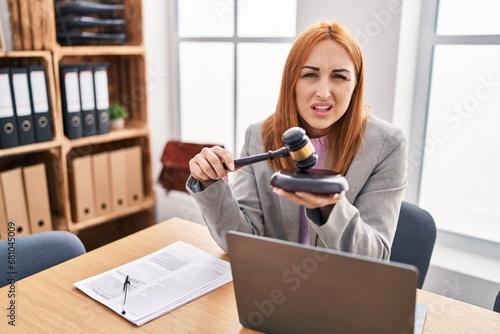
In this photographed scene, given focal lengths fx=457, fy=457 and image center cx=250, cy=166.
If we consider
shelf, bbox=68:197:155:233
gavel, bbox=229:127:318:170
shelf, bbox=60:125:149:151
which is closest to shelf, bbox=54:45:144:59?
shelf, bbox=60:125:149:151

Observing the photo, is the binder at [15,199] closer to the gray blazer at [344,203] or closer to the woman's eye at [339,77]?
the gray blazer at [344,203]

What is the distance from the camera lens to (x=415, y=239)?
4.77ft

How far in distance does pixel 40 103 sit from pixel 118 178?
619 mm

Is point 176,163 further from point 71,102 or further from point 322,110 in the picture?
point 322,110

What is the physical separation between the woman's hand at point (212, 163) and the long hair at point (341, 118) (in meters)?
0.27

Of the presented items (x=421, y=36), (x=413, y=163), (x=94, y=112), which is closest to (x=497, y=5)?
(x=421, y=36)

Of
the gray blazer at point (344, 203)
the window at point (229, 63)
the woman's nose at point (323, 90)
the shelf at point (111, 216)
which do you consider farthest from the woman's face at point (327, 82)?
the shelf at point (111, 216)

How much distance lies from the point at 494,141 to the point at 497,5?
0.54 metres

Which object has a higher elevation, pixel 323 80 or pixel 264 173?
pixel 323 80

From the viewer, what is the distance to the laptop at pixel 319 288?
763 millimetres

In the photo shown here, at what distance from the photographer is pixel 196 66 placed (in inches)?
113

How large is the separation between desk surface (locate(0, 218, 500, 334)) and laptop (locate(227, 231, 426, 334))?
15 centimetres

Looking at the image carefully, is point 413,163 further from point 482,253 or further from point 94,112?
point 94,112

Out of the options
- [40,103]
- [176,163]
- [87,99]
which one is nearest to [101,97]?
[87,99]
